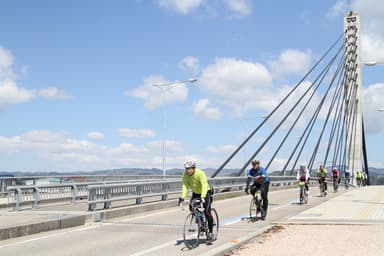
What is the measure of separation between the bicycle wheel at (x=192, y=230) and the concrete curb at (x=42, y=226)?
13.7 ft

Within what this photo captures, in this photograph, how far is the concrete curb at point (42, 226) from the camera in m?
11.1

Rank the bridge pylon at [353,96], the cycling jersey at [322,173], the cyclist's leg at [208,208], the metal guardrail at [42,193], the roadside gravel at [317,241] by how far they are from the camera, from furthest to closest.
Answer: the bridge pylon at [353,96]
the cycling jersey at [322,173]
the metal guardrail at [42,193]
the cyclist's leg at [208,208]
the roadside gravel at [317,241]

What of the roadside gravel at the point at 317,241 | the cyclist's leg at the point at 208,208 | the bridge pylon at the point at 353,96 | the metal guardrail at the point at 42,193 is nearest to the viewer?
the roadside gravel at the point at 317,241

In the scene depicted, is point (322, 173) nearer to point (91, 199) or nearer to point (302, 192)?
point (302, 192)

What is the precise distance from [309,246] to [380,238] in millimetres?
1739

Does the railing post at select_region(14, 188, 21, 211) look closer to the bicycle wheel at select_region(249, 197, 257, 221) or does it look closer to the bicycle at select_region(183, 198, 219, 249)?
the bicycle wheel at select_region(249, 197, 257, 221)

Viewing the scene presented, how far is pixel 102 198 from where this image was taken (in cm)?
1546

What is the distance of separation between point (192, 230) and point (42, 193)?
33.5ft

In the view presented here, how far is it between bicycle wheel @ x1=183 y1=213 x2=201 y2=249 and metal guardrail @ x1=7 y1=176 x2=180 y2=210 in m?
8.28

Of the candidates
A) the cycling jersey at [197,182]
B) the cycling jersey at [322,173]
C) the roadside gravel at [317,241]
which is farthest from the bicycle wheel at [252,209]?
the cycling jersey at [322,173]

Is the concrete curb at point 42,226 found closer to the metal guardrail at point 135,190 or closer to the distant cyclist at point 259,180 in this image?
the metal guardrail at point 135,190

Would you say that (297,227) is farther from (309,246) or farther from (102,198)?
(102,198)

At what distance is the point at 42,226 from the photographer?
39.9 feet

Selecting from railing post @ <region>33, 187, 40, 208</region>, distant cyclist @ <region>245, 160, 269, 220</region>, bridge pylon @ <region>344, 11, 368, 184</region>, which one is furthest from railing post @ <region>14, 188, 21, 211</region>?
bridge pylon @ <region>344, 11, 368, 184</region>
